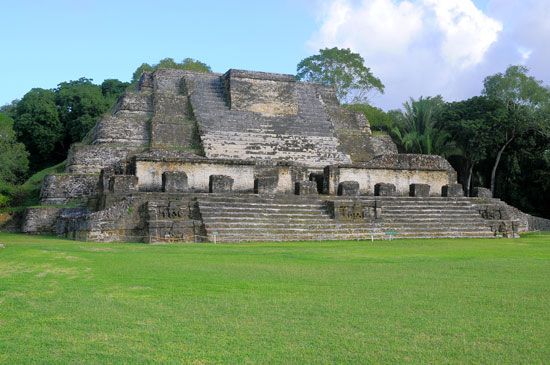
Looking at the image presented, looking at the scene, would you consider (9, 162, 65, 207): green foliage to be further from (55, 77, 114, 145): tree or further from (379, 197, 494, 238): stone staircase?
(379, 197, 494, 238): stone staircase

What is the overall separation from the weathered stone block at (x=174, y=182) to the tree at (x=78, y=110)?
47.2 feet

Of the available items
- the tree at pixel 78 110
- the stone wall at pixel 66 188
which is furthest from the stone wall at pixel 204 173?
the tree at pixel 78 110

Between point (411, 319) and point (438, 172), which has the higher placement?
point (438, 172)

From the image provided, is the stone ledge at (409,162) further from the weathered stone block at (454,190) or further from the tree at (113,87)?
the tree at (113,87)

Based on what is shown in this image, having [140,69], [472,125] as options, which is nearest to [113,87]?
[140,69]

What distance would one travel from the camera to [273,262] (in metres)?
8.74

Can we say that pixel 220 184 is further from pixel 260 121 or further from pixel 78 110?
pixel 78 110

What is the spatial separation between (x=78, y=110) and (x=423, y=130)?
17.8 metres

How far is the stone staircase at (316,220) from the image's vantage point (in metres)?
14.0

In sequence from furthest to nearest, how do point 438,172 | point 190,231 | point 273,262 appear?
point 438,172, point 190,231, point 273,262

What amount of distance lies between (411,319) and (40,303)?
3.23 metres

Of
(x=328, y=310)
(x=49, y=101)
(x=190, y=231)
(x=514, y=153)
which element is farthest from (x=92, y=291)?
(x=514, y=153)

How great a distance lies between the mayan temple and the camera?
14062 mm

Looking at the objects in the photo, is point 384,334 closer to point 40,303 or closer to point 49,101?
Answer: point 40,303
